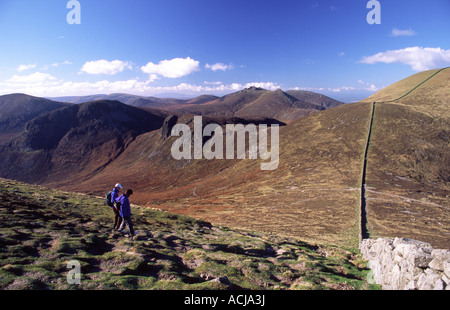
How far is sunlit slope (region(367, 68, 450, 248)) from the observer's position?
92.1 ft

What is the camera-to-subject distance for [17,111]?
170 m

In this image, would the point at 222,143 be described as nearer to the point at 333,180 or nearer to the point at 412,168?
the point at 333,180

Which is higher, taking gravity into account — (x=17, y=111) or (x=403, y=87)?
(x=403, y=87)

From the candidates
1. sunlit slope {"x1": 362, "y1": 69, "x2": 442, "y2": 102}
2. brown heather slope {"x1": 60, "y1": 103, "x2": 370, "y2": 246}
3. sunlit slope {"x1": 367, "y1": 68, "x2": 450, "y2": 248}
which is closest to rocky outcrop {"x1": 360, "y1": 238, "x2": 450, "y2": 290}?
brown heather slope {"x1": 60, "y1": 103, "x2": 370, "y2": 246}

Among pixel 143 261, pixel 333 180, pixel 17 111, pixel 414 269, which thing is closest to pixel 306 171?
pixel 333 180

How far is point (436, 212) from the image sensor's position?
31016mm

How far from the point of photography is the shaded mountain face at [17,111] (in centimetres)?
15038

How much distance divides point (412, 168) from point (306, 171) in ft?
70.0

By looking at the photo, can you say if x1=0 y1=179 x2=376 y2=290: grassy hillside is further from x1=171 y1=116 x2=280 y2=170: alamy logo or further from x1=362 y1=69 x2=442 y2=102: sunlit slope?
x1=362 y1=69 x2=442 y2=102: sunlit slope

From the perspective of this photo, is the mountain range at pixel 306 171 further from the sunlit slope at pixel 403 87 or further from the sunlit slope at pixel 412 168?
the sunlit slope at pixel 403 87

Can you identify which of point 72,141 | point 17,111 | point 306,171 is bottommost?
point 306,171

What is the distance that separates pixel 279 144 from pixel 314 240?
169 feet

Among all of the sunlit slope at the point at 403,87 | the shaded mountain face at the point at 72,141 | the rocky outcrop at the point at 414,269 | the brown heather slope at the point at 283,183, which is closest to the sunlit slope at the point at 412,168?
the brown heather slope at the point at 283,183
